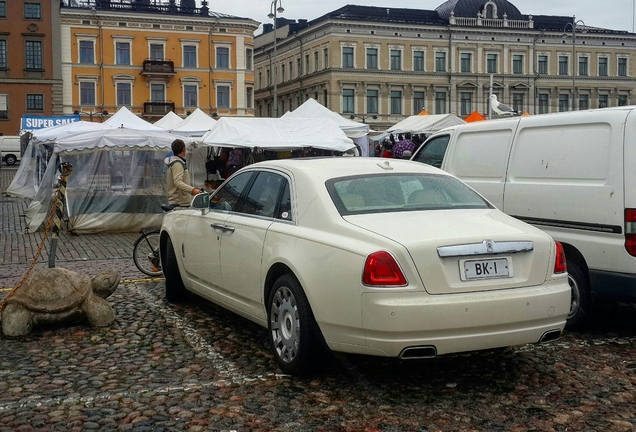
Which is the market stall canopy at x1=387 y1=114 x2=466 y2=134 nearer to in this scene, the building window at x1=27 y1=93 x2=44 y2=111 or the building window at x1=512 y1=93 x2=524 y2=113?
the building window at x1=27 y1=93 x2=44 y2=111

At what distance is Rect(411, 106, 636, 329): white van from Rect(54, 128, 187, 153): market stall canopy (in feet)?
36.7

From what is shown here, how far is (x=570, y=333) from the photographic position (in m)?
6.98

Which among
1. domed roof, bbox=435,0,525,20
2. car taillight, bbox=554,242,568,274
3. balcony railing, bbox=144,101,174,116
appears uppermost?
domed roof, bbox=435,0,525,20

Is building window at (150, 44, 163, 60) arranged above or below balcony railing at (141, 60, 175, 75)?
above

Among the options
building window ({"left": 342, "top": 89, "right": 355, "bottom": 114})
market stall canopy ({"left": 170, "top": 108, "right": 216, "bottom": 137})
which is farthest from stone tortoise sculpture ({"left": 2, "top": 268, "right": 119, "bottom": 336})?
building window ({"left": 342, "top": 89, "right": 355, "bottom": 114})

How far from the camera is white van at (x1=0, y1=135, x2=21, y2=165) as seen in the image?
57875mm

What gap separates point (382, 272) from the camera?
15.9ft

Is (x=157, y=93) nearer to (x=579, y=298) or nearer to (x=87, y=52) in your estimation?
(x=87, y=52)

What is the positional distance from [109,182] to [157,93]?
54.3m

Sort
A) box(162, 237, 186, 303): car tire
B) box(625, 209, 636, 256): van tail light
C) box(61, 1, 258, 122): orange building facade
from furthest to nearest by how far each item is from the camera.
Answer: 1. box(61, 1, 258, 122): orange building facade
2. box(162, 237, 186, 303): car tire
3. box(625, 209, 636, 256): van tail light

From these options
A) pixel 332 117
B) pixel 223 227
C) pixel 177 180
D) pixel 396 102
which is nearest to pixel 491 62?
pixel 396 102

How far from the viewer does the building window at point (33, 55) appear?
65250 millimetres

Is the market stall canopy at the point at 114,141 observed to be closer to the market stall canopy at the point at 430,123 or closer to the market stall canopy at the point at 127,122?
the market stall canopy at the point at 127,122

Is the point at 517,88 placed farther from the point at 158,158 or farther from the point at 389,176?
the point at 389,176
